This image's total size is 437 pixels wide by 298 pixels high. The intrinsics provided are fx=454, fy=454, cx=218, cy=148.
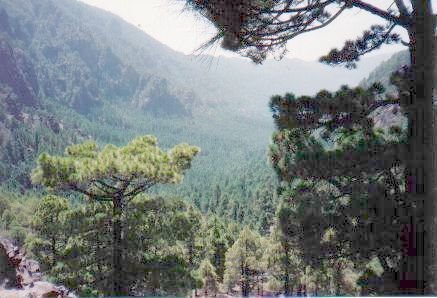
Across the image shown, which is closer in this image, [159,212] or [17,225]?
[159,212]

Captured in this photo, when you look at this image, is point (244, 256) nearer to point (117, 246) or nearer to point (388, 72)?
point (117, 246)

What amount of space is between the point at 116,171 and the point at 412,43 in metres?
4.41

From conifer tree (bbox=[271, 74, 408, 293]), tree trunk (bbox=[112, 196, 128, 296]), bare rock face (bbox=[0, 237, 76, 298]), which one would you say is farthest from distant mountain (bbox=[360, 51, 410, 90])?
tree trunk (bbox=[112, 196, 128, 296])

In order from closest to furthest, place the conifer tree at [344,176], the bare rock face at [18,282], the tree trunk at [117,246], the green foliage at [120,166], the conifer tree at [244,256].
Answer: the bare rock face at [18,282] → the conifer tree at [344,176] → the green foliage at [120,166] → the tree trunk at [117,246] → the conifer tree at [244,256]

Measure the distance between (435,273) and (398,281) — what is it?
1.55ft

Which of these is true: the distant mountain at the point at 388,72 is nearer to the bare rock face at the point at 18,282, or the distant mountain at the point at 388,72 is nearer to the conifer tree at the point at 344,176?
the conifer tree at the point at 344,176

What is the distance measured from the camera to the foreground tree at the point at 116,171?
22.2 feet

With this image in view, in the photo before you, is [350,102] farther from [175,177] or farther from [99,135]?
[99,135]

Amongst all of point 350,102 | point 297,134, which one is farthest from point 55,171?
point 350,102

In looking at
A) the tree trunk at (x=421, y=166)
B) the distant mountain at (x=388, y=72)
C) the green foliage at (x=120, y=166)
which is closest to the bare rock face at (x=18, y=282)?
the green foliage at (x=120, y=166)

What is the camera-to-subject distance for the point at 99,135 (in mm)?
157625

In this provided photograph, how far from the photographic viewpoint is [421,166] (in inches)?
175

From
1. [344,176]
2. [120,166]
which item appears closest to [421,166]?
[344,176]

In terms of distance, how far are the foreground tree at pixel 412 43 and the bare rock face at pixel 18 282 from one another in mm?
2783
